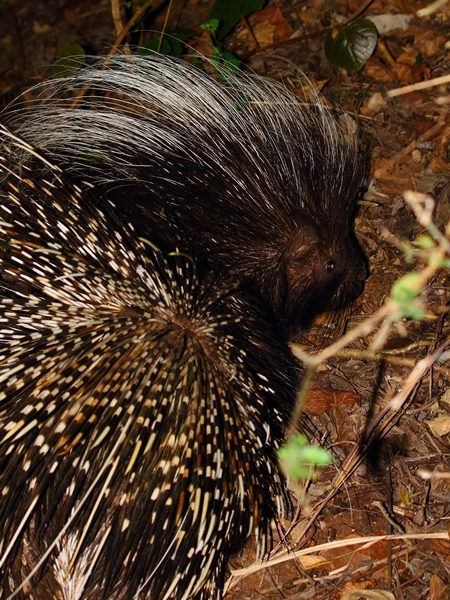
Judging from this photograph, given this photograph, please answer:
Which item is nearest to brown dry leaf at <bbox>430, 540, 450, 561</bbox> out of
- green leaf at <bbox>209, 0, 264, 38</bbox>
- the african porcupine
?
the african porcupine

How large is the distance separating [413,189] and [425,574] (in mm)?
1842

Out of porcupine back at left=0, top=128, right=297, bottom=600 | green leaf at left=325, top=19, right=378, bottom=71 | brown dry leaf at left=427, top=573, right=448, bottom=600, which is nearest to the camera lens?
porcupine back at left=0, top=128, right=297, bottom=600

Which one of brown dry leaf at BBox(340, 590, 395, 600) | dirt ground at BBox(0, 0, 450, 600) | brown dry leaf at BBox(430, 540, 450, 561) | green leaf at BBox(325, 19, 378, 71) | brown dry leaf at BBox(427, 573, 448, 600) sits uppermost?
green leaf at BBox(325, 19, 378, 71)

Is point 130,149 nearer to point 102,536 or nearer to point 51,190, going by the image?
point 51,190

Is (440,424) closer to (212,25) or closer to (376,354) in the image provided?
(376,354)

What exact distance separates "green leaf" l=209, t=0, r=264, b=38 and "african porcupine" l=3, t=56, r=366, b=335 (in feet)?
4.02

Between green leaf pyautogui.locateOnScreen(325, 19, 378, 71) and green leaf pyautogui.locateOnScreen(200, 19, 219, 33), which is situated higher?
green leaf pyautogui.locateOnScreen(200, 19, 219, 33)

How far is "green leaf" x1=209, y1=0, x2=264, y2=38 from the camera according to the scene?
13.5 ft

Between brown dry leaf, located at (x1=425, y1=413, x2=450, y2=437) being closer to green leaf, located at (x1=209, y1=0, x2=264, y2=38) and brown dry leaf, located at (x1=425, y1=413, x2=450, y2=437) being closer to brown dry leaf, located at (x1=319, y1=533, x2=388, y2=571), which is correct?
brown dry leaf, located at (x1=319, y1=533, x2=388, y2=571)

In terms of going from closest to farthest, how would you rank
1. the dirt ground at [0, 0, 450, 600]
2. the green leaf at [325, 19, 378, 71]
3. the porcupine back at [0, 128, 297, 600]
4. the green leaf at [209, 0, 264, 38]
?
the porcupine back at [0, 128, 297, 600] < the dirt ground at [0, 0, 450, 600] < the green leaf at [325, 19, 378, 71] < the green leaf at [209, 0, 264, 38]

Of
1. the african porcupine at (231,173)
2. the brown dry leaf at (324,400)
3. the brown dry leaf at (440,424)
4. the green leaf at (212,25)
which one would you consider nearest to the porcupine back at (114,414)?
the african porcupine at (231,173)

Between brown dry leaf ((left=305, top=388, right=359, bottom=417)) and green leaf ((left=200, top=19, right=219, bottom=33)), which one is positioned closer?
brown dry leaf ((left=305, top=388, right=359, bottom=417))

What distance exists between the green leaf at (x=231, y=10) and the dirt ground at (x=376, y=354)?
0.53 ft

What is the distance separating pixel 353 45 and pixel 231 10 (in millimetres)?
739
